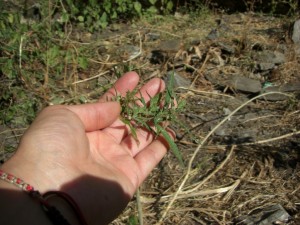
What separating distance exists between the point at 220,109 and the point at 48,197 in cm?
244

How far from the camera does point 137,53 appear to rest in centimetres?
520

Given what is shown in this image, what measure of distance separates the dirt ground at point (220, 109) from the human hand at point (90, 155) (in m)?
0.34

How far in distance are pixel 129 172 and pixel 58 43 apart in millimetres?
2764

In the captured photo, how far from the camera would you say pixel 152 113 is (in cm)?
269

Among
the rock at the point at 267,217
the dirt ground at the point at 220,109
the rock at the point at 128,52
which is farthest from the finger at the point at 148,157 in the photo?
the rock at the point at 128,52

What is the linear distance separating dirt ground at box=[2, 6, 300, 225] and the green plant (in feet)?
1.71

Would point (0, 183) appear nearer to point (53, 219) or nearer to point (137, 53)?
point (53, 219)

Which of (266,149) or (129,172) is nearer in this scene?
(129,172)

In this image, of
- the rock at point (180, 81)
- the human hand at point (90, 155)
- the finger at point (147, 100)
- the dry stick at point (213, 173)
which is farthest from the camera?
the rock at point (180, 81)

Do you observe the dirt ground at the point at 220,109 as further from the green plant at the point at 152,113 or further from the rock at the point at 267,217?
the green plant at the point at 152,113

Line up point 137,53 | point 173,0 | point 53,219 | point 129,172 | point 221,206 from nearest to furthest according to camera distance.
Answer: point 53,219
point 129,172
point 221,206
point 137,53
point 173,0

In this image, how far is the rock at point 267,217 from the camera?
3.01 m

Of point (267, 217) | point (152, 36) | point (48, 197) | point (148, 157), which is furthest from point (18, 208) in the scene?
point (152, 36)

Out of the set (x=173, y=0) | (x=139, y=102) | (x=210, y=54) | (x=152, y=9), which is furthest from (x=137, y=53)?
(x=139, y=102)
